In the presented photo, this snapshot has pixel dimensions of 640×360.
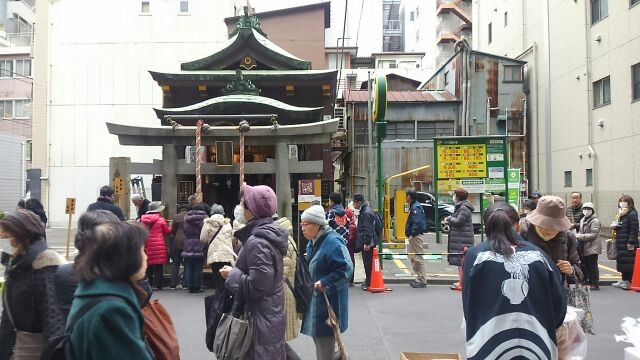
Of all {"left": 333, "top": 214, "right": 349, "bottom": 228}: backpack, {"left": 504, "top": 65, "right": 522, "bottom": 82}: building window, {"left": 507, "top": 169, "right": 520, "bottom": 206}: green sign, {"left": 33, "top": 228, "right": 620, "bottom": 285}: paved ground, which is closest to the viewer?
{"left": 333, "top": 214, "right": 349, "bottom": 228}: backpack

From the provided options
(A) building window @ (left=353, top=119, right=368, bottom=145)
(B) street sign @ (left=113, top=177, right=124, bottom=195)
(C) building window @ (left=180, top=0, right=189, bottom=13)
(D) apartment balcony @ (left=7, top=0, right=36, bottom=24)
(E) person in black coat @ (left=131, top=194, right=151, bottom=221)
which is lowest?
(E) person in black coat @ (left=131, top=194, right=151, bottom=221)

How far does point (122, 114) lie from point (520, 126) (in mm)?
22506

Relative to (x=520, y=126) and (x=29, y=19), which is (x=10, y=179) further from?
(x=520, y=126)

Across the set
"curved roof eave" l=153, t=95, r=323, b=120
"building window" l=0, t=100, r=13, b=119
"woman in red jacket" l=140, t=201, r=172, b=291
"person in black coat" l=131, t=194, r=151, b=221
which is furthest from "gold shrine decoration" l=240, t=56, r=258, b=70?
"building window" l=0, t=100, r=13, b=119

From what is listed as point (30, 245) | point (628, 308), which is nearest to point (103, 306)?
point (30, 245)

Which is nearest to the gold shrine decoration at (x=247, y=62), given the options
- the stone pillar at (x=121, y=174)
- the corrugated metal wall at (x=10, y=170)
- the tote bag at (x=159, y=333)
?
the stone pillar at (x=121, y=174)

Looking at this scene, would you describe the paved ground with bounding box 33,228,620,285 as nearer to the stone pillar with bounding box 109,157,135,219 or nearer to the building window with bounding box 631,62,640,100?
the stone pillar with bounding box 109,157,135,219

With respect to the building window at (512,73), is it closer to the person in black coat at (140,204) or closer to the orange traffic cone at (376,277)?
the orange traffic cone at (376,277)

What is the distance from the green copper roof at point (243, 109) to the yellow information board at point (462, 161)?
12.7 ft

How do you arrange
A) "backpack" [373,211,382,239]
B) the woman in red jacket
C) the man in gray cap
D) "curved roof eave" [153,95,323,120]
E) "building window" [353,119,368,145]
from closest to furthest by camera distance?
the woman in red jacket, the man in gray cap, "backpack" [373,211,382,239], "curved roof eave" [153,95,323,120], "building window" [353,119,368,145]

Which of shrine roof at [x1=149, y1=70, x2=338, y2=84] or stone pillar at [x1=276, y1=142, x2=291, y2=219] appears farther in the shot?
shrine roof at [x1=149, y1=70, x2=338, y2=84]

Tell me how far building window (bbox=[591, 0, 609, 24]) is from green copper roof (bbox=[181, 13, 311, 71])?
13.4 meters

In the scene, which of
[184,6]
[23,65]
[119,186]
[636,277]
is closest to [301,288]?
[119,186]

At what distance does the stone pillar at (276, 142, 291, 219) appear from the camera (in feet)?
Result: 38.7
